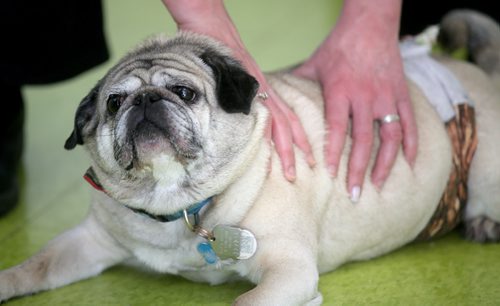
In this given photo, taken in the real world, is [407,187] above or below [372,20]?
below

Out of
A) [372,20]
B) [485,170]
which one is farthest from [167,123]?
[485,170]

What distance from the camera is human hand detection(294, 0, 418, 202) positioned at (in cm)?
252

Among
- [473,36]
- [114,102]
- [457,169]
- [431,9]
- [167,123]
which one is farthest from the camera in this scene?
[431,9]

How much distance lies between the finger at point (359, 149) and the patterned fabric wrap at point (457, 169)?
381 millimetres

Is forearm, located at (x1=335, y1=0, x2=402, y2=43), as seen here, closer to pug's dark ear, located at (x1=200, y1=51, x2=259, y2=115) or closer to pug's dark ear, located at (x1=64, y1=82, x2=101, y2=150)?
pug's dark ear, located at (x1=200, y1=51, x2=259, y2=115)

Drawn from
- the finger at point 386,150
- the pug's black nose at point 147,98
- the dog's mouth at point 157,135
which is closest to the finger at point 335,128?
the finger at point 386,150

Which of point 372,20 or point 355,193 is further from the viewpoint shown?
point 372,20

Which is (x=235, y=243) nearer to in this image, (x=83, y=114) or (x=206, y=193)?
(x=206, y=193)

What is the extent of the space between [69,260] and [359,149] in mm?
1048

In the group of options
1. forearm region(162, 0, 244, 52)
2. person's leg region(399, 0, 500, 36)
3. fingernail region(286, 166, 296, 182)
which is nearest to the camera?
fingernail region(286, 166, 296, 182)

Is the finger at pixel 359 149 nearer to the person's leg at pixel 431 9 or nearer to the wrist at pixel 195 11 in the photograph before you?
the wrist at pixel 195 11

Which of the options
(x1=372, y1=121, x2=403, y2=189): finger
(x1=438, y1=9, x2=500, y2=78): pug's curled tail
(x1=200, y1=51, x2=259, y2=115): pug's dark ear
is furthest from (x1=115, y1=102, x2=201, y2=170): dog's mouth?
(x1=438, y1=9, x2=500, y2=78): pug's curled tail

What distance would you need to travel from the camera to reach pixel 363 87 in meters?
2.65

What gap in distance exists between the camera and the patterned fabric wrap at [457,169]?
2.77m
